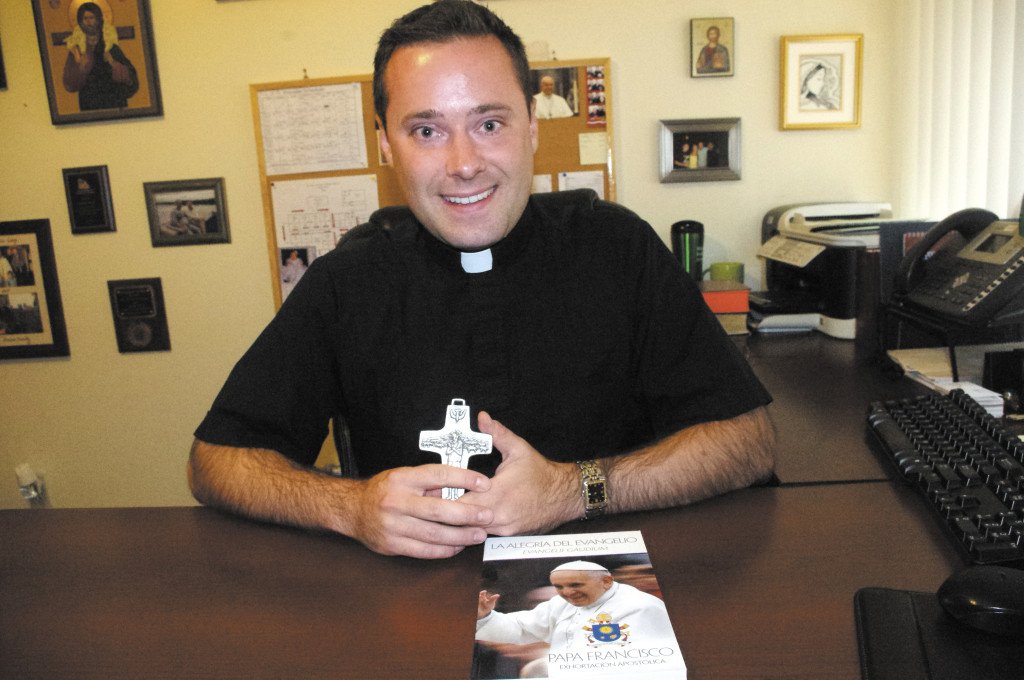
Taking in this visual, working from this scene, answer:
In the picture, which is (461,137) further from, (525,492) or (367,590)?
(367,590)

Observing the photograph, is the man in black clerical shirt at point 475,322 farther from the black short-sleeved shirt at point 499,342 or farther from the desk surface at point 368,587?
the desk surface at point 368,587

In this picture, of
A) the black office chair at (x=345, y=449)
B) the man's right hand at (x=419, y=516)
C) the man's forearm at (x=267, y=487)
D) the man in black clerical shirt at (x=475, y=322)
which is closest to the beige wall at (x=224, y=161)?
the man in black clerical shirt at (x=475, y=322)

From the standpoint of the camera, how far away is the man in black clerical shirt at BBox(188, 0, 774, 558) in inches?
43.4

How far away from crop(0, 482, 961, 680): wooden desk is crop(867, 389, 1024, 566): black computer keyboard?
3 cm

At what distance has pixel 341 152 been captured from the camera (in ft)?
7.75

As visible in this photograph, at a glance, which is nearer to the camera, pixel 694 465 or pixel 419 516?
pixel 419 516

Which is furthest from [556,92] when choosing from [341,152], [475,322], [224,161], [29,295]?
[29,295]

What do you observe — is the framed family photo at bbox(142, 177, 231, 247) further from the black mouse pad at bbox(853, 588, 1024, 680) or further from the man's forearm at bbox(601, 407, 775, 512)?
the black mouse pad at bbox(853, 588, 1024, 680)

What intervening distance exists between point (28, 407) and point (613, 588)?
2.87m

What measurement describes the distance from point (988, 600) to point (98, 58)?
290 cm

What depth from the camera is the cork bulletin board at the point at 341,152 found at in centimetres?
228

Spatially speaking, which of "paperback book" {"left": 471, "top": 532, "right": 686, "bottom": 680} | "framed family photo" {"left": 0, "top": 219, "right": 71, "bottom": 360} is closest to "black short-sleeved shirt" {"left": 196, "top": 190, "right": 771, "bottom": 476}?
"paperback book" {"left": 471, "top": 532, "right": 686, "bottom": 680}

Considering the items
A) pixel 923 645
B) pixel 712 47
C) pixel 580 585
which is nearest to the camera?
pixel 923 645

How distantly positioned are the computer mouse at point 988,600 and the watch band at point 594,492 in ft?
1.30
